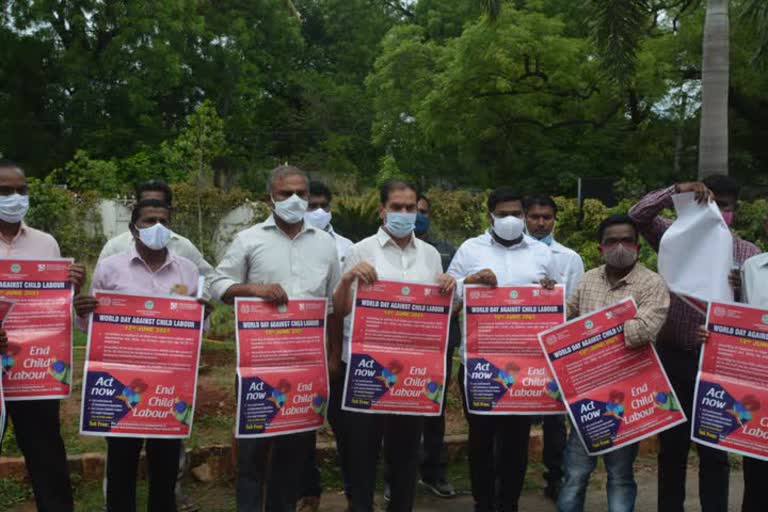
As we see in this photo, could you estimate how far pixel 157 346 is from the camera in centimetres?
411

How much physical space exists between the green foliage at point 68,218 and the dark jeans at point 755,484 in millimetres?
15223

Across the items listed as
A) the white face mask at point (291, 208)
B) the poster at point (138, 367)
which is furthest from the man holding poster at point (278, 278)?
the poster at point (138, 367)

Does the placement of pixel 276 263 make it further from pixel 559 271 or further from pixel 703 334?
pixel 703 334

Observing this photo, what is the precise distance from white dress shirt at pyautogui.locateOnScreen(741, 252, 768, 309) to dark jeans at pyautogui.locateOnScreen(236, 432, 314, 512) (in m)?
2.41

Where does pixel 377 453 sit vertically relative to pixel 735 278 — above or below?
below

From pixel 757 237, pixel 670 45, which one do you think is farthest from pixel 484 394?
pixel 670 45

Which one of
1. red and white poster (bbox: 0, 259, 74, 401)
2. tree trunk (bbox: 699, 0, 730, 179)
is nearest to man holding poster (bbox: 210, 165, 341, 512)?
red and white poster (bbox: 0, 259, 74, 401)

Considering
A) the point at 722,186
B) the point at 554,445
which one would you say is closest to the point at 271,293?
the point at 554,445

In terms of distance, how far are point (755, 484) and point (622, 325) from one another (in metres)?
1.06

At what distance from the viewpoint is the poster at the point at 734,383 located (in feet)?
13.4

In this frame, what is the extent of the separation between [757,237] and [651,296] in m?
10.2

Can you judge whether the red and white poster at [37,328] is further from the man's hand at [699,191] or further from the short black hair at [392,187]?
the man's hand at [699,191]

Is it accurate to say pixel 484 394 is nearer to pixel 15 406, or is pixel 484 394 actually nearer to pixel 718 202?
pixel 718 202

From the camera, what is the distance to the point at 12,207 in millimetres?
4195
